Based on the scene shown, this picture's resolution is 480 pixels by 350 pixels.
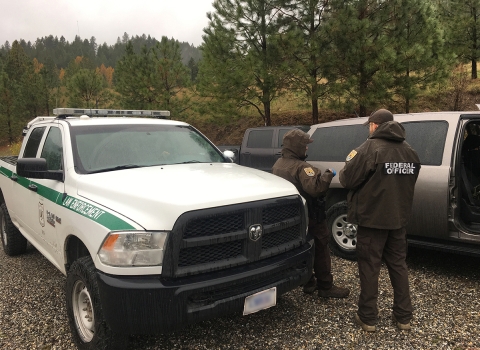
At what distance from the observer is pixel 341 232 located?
4848 millimetres

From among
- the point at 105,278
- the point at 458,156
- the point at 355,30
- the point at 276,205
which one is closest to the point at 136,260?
the point at 105,278

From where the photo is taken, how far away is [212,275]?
248 centimetres

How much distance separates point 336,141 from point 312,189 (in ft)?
6.53

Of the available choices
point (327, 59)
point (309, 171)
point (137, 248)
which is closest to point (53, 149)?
point (137, 248)

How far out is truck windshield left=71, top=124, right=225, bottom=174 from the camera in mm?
3346

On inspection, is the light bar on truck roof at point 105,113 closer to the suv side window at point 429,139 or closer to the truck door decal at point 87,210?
the truck door decal at point 87,210

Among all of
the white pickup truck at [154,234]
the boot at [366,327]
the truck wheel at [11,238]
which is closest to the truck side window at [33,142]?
the white pickup truck at [154,234]

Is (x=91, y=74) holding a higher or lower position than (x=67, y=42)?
lower

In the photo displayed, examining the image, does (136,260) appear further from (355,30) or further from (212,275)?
(355,30)

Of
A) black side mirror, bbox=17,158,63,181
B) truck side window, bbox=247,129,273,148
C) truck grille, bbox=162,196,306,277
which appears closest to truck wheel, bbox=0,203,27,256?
black side mirror, bbox=17,158,63,181

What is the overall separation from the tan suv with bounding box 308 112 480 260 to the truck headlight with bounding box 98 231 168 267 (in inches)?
118

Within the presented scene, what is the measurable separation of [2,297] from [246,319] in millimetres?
2679

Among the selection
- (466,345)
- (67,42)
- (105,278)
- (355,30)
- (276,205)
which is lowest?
(466,345)

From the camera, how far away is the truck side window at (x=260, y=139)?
930 cm
